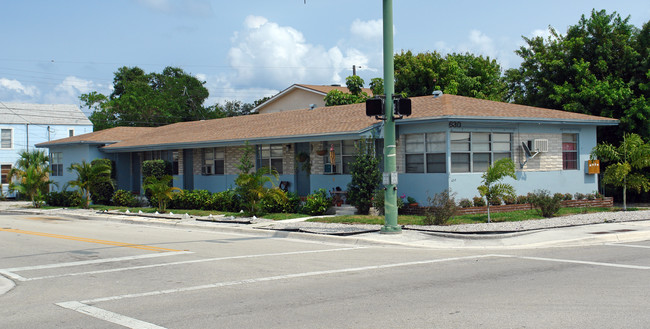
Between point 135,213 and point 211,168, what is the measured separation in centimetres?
498

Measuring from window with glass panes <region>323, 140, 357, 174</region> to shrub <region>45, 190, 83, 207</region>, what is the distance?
14.3 metres

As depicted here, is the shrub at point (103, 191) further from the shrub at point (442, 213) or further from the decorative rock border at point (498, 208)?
the shrub at point (442, 213)

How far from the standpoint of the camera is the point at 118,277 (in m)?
10.7

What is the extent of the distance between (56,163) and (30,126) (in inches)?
589

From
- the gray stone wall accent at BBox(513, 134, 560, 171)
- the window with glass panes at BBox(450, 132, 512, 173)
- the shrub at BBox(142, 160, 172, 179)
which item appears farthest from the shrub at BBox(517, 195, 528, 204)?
the shrub at BBox(142, 160, 172, 179)

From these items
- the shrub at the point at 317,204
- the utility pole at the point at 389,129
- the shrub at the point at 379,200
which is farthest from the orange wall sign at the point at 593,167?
the utility pole at the point at 389,129

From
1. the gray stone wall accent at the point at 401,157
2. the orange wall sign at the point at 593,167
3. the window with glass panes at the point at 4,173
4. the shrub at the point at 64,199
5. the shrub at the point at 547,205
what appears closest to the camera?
the shrub at the point at 547,205

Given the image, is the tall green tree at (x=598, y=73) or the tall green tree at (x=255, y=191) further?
the tall green tree at (x=598, y=73)

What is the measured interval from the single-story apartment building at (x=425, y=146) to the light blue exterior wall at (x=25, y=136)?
2261cm

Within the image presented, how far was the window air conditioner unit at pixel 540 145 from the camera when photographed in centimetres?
2186

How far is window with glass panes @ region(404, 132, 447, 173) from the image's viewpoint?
67.2ft

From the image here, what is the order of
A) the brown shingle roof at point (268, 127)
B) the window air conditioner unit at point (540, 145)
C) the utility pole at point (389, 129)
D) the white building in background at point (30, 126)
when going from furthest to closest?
the white building in background at point (30, 126) < the brown shingle roof at point (268, 127) < the window air conditioner unit at point (540, 145) < the utility pole at point (389, 129)

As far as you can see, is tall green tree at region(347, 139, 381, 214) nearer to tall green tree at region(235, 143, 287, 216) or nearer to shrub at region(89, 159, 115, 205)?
tall green tree at region(235, 143, 287, 216)

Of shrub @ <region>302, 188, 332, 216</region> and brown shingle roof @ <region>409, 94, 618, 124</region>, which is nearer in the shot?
brown shingle roof @ <region>409, 94, 618, 124</region>
